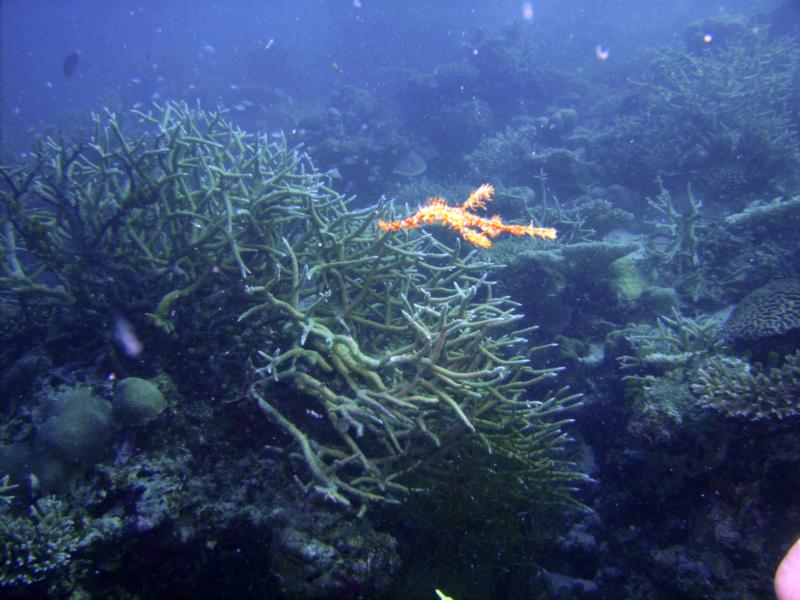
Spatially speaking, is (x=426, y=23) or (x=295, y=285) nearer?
(x=295, y=285)

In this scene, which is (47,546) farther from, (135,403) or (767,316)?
(767,316)

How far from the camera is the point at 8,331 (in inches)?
154

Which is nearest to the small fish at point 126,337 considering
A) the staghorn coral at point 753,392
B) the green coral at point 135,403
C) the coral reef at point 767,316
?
the green coral at point 135,403

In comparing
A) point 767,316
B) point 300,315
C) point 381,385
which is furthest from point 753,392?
point 300,315

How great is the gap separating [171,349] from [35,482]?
1162 mm

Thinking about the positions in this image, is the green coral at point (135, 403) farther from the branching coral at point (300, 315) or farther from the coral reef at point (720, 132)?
the coral reef at point (720, 132)

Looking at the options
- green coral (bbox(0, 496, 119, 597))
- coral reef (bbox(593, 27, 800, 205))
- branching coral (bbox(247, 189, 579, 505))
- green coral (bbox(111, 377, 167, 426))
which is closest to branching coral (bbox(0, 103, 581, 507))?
branching coral (bbox(247, 189, 579, 505))

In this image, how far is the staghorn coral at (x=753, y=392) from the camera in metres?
3.11

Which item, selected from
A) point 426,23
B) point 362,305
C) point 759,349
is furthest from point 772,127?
point 426,23

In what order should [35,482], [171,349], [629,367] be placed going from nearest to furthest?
[35,482] → [171,349] → [629,367]

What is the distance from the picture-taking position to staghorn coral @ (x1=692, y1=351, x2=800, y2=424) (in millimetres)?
3109

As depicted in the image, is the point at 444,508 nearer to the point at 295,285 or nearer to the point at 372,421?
the point at 372,421

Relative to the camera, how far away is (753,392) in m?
3.23

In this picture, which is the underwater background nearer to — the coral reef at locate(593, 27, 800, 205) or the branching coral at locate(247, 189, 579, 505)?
the branching coral at locate(247, 189, 579, 505)
